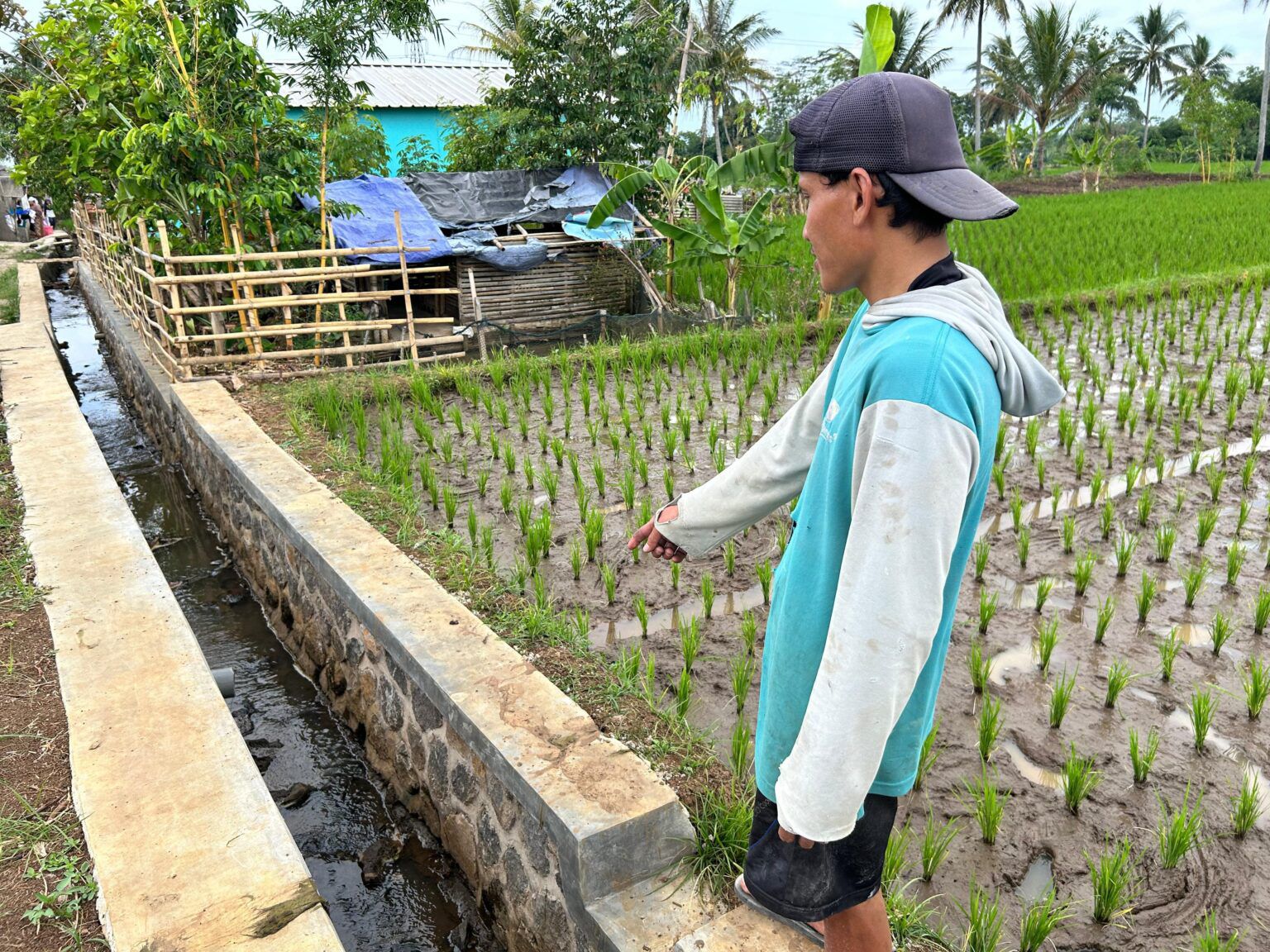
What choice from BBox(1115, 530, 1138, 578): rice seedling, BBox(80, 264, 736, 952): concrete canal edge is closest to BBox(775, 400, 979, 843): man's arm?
BBox(80, 264, 736, 952): concrete canal edge

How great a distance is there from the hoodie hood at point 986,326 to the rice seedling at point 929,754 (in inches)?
53.4

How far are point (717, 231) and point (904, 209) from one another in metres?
7.42

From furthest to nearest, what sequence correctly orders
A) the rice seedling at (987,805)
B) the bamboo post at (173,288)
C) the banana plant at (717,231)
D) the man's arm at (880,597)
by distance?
the banana plant at (717,231) → the bamboo post at (173,288) → the rice seedling at (987,805) → the man's arm at (880,597)

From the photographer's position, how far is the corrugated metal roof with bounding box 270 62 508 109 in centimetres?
2194

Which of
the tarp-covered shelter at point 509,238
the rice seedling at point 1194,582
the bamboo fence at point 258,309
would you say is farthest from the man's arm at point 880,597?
the tarp-covered shelter at point 509,238

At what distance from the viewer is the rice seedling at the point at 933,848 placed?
220 cm

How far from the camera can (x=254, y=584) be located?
4.84 meters

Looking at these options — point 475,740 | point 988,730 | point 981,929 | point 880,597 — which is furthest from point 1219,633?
point 880,597

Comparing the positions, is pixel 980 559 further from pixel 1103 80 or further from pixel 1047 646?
pixel 1103 80

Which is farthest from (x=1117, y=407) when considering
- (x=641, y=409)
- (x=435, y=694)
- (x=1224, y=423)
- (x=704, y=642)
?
(x=435, y=694)

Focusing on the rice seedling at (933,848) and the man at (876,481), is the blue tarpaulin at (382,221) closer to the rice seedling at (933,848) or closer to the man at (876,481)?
the rice seedling at (933,848)

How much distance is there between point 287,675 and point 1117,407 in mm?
4926

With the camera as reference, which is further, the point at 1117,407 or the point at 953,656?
the point at 1117,407

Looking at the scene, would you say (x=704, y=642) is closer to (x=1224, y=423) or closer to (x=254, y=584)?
(x=254, y=584)
